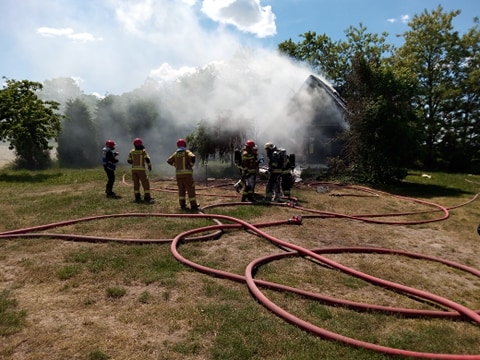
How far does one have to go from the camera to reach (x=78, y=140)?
92.8ft

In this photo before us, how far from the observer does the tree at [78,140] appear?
91.6 ft

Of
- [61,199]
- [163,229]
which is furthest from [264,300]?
[61,199]

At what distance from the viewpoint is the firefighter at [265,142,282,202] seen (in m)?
9.59

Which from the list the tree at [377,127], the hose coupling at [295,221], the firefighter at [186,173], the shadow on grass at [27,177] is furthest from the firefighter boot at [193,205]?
the shadow on grass at [27,177]

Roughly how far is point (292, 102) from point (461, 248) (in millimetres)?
14096

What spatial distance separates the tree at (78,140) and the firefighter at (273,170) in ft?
72.8

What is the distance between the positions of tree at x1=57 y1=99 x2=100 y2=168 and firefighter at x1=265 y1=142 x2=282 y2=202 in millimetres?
22195

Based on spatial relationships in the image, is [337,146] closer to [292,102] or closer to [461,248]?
[292,102]

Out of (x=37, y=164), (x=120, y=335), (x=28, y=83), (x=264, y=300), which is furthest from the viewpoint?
(x=37, y=164)

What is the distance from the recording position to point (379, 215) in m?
8.51

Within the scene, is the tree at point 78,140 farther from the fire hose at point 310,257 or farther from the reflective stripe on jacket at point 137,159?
the fire hose at point 310,257

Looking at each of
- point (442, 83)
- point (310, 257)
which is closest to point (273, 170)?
point (310, 257)

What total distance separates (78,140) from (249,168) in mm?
22734

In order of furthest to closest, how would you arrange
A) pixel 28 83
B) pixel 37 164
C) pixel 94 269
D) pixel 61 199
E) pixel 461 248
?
pixel 37 164 → pixel 28 83 → pixel 61 199 → pixel 461 248 → pixel 94 269
